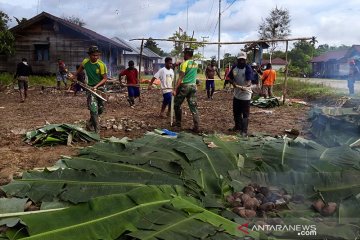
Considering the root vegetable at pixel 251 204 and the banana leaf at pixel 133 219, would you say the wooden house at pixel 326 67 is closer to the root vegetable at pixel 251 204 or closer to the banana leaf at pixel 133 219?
the root vegetable at pixel 251 204

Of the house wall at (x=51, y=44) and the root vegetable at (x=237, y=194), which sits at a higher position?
the house wall at (x=51, y=44)

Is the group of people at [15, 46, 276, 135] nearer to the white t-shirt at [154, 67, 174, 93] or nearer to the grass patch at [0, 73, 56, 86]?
the white t-shirt at [154, 67, 174, 93]

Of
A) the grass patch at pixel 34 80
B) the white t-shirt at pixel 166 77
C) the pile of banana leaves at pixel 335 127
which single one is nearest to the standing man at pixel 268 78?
the white t-shirt at pixel 166 77

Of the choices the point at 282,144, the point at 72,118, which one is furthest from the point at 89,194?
the point at 72,118

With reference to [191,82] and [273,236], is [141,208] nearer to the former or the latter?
[273,236]

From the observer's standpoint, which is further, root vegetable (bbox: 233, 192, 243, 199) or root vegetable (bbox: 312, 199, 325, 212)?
root vegetable (bbox: 233, 192, 243, 199)

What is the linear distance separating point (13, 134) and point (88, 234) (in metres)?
5.39

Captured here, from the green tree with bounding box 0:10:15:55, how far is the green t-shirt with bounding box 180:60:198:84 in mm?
16784

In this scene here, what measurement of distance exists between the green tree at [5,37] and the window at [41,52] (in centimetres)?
210

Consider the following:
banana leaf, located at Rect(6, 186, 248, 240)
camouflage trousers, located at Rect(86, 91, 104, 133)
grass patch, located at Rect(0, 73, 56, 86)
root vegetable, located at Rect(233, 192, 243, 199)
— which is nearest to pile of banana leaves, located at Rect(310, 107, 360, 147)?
root vegetable, located at Rect(233, 192, 243, 199)

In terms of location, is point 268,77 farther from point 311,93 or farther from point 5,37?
point 5,37

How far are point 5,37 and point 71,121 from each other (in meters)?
15.0

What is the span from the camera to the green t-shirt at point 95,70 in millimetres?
6795

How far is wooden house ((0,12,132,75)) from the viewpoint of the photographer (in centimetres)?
2358
